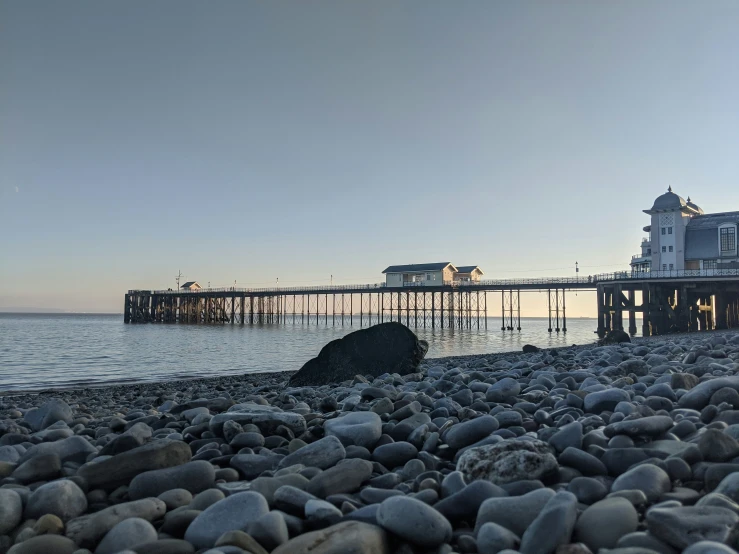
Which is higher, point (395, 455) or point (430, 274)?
point (430, 274)

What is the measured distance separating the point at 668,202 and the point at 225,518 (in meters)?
41.0

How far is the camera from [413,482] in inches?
106

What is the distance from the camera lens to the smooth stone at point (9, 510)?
248cm

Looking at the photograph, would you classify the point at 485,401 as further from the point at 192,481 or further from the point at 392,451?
the point at 192,481

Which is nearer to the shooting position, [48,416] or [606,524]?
[606,524]

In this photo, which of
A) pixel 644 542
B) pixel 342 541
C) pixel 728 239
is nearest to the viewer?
pixel 644 542

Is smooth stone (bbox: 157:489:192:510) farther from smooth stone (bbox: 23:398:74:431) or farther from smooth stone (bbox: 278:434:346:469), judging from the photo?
smooth stone (bbox: 23:398:74:431)

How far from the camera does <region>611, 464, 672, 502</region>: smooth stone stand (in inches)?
84.1

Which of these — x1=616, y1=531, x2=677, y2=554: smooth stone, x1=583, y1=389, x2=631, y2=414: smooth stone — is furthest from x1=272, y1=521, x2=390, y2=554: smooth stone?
x1=583, y1=389, x2=631, y2=414: smooth stone

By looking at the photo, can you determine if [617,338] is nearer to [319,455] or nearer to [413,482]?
[319,455]

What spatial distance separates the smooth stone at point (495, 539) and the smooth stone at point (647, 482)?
0.61m

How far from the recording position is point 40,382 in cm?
1411

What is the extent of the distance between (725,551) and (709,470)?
2.72 ft

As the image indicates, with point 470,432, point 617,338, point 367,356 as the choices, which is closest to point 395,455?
point 470,432
